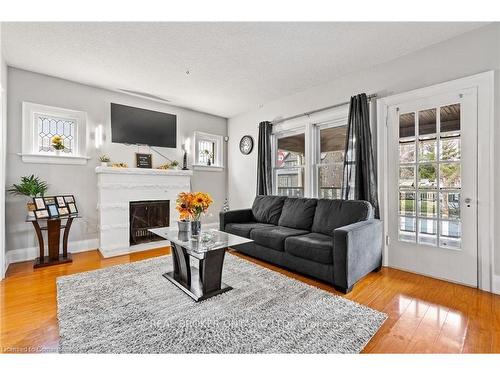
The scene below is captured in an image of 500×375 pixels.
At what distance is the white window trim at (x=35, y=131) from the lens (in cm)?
322

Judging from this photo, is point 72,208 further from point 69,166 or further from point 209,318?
point 209,318

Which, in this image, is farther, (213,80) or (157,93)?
(157,93)

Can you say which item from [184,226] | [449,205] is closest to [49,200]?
[184,226]

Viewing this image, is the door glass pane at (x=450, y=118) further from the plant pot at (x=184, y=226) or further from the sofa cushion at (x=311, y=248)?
the plant pot at (x=184, y=226)

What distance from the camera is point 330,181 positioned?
3721mm

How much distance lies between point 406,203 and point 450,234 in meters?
0.51

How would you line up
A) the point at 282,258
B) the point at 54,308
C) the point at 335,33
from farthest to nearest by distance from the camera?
the point at 282,258, the point at 335,33, the point at 54,308

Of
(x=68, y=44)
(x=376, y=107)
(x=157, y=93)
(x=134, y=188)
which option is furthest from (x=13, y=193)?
(x=376, y=107)

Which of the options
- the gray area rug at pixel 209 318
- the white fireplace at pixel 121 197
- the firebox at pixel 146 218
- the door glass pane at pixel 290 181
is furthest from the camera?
the door glass pane at pixel 290 181

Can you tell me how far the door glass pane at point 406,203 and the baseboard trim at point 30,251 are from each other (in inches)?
176

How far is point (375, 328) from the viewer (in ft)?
5.56

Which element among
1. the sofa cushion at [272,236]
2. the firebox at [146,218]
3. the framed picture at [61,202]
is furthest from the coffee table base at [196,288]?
the framed picture at [61,202]

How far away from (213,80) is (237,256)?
259 centimetres
